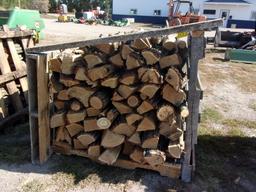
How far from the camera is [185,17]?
78.2 feet

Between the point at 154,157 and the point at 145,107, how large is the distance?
25.1 inches

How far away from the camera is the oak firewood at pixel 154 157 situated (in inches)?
152

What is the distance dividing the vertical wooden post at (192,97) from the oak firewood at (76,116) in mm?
1307

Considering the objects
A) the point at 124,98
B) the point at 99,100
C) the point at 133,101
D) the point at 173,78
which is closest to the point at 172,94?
the point at 173,78

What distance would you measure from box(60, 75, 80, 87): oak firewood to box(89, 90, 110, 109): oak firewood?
267 mm

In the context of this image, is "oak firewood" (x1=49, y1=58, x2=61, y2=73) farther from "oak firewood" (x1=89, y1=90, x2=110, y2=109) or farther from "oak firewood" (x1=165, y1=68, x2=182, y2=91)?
"oak firewood" (x1=165, y1=68, x2=182, y2=91)

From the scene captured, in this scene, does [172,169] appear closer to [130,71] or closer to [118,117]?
[118,117]

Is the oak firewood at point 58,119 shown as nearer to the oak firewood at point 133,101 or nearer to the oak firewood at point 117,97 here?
the oak firewood at point 117,97

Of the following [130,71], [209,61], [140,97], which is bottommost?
[209,61]

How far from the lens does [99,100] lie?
12.5 feet

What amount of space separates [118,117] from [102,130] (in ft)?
0.99

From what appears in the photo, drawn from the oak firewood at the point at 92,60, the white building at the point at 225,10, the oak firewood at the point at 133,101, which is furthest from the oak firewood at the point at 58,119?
the white building at the point at 225,10

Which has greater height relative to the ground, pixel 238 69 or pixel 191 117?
pixel 191 117

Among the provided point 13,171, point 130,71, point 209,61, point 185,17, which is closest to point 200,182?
point 130,71
